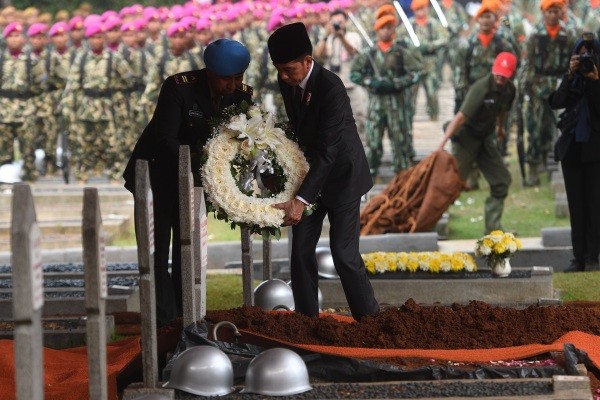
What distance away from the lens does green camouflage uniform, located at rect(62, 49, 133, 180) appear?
2175 cm

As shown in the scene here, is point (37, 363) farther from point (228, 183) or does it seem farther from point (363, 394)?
point (228, 183)

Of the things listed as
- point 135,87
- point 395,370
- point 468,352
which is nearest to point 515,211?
point 135,87

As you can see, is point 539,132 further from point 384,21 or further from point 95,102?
point 95,102

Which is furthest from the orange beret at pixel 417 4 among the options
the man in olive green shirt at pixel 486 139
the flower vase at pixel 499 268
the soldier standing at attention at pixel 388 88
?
the flower vase at pixel 499 268

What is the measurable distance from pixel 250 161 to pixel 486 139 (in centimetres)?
879

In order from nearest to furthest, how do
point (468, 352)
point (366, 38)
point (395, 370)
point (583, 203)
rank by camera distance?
point (395, 370)
point (468, 352)
point (583, 203)
point (366, 38)

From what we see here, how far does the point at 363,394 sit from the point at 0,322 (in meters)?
4.35

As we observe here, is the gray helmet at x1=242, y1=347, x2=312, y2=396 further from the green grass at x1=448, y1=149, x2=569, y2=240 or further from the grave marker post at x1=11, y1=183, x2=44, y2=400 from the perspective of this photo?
the green grass at x1=448, y1=149, x2=569, y2=240

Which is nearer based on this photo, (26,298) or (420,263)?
(26,298)

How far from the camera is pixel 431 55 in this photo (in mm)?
20078

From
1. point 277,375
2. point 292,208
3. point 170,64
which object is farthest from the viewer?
point 170,64

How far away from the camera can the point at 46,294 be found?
11695 millimetres

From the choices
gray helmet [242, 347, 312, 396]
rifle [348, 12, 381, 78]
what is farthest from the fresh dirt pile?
rifle [348, 12, 381, 78]

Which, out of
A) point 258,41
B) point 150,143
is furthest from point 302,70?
point 258,41
